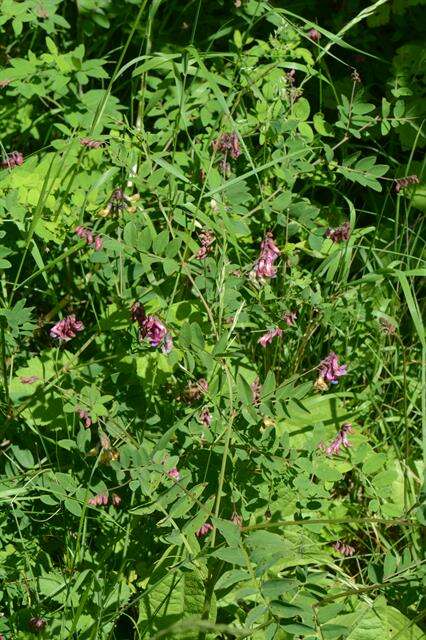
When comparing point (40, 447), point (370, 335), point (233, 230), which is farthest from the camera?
point (370, 335)

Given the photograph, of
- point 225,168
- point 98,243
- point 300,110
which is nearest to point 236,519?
point 98,243

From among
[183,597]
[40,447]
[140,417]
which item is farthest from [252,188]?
[183,597]

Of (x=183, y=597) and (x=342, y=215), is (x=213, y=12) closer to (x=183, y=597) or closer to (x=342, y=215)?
(x=342, y=215)

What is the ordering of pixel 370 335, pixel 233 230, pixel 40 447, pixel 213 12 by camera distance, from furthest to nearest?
pixel 213 12, pixel 370 335, pixel 40 447, pixel 233 230

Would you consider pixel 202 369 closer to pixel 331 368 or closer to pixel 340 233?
pixel 331 368

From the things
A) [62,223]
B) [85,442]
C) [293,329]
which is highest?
[62,223]

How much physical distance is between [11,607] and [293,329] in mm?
1137

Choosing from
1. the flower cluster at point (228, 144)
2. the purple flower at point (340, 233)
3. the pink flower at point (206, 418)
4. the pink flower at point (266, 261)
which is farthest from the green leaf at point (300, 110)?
the pink flower at point (206, 418)

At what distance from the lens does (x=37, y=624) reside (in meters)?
2.32

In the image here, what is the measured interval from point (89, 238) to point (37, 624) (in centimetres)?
101

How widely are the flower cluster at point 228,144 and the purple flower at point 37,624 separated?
1400 mm

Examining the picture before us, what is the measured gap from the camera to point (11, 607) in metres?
2.40

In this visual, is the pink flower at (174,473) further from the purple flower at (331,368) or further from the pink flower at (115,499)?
the purple flower at (331,368)

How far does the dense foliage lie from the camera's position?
7.59 ft
